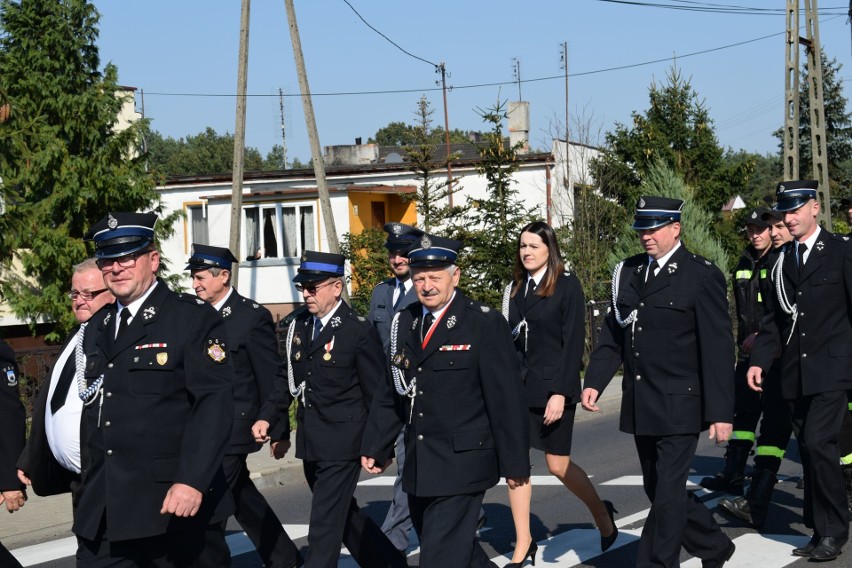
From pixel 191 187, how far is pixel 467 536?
3530 cm

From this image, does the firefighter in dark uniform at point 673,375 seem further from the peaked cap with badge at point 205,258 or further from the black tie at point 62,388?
the black tie at point 62,388

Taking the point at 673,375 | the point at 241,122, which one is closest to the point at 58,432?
the point at 673,375

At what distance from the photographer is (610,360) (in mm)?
6945

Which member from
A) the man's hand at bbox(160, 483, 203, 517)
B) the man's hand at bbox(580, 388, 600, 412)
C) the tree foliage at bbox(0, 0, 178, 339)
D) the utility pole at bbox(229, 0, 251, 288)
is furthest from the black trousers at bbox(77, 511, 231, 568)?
the tree foliage at bbox(0, 0, 178, 339)

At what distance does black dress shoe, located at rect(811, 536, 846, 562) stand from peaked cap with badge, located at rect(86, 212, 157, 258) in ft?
14.3

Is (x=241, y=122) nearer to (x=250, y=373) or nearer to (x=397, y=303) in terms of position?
(x=397, y=303)

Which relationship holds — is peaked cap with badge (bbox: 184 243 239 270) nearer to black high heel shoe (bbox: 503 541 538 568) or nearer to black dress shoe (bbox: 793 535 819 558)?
black high heel shoe (bbox: 503 541 538 568)

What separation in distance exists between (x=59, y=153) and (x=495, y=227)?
907 cm

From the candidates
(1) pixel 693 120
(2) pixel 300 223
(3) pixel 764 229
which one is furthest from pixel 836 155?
(3) pixel 764 229

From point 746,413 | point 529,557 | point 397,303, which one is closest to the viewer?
point 529,557

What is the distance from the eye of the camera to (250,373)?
280 inches

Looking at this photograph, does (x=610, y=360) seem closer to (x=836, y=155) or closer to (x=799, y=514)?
(x=799, y=514)

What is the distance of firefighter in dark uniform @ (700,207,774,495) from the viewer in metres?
9.38

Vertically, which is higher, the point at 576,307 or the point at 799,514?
the point at 576,307
